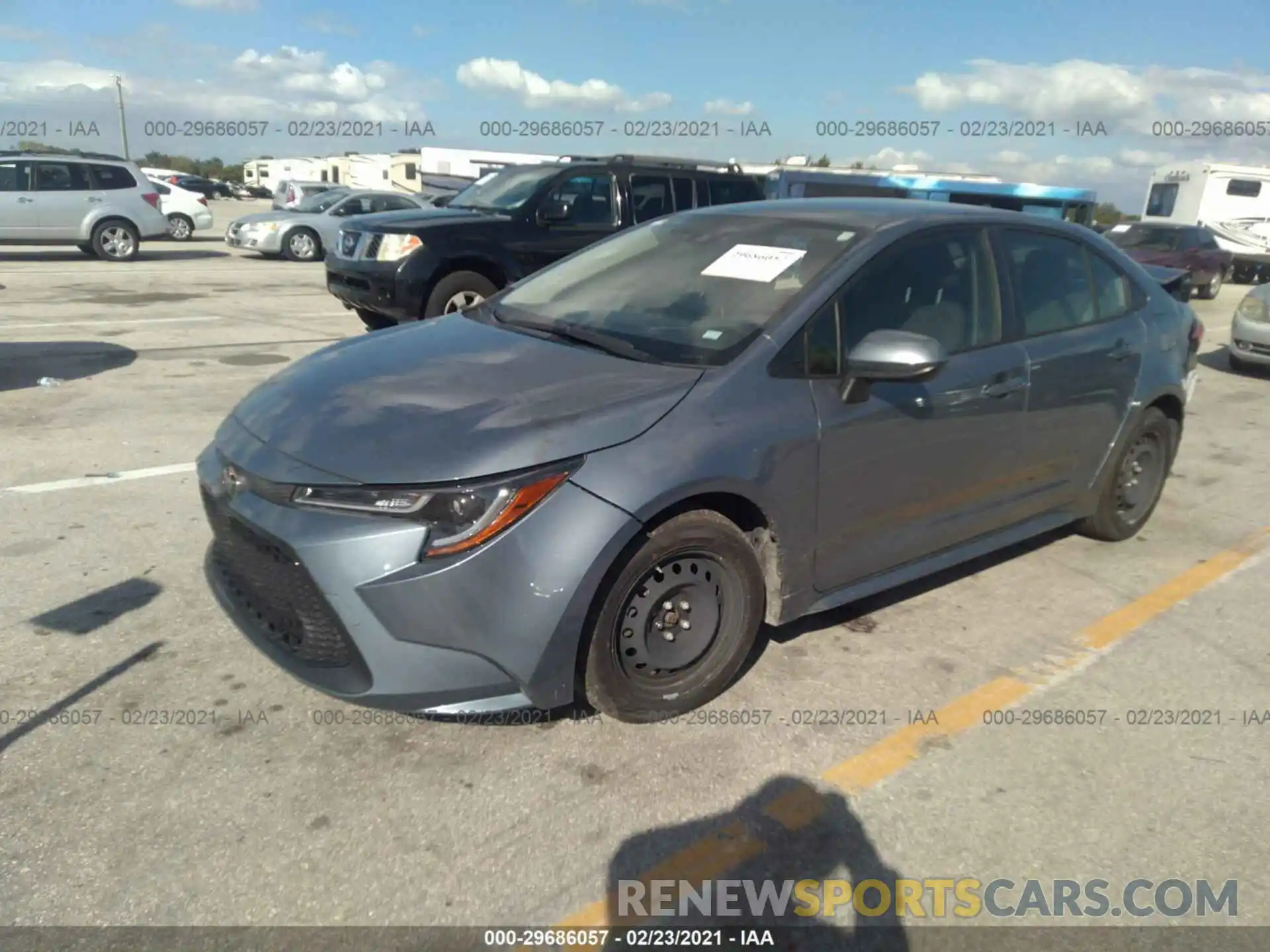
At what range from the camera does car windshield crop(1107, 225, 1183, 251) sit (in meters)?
20.4

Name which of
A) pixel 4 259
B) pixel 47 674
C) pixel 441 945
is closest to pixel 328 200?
pixel 4 259

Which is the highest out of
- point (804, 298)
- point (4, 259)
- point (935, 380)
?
point (804, 298)

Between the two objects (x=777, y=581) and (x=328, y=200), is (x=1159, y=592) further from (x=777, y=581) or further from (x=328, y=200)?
(x=328, y=200)

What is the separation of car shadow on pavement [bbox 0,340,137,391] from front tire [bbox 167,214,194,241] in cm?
1569

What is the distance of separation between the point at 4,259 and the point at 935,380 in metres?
19.0

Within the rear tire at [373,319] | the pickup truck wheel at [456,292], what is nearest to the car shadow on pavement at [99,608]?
the pickup truck wheel at [456,292]

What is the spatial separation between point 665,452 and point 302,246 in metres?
19.2

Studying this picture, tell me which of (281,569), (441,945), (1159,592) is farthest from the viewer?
(1159,592)

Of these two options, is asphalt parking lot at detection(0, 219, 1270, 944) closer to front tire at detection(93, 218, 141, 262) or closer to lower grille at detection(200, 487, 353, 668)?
lower grille at detection(200, 487, 353, 668)

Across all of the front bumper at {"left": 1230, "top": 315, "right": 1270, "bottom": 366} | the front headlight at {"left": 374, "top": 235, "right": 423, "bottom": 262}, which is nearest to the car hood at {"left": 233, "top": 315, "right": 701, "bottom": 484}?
the front headlight at {"left": 374, "top": 235, "right": 423, "bottom": 262}

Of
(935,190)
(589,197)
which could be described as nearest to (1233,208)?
(935,190)

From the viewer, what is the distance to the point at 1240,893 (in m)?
2.65

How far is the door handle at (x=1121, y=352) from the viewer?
4605 millimetres

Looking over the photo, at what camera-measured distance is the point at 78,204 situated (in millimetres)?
16984
